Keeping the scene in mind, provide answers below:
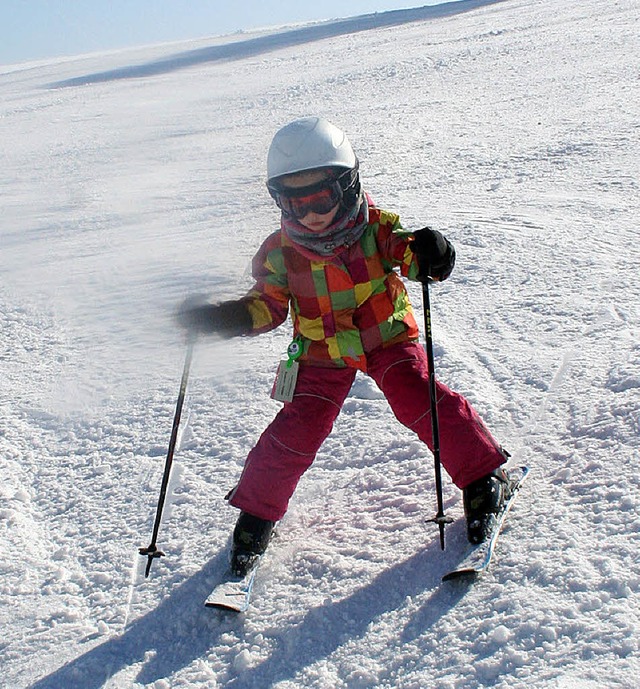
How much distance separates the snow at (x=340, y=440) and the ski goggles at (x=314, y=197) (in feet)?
2.12

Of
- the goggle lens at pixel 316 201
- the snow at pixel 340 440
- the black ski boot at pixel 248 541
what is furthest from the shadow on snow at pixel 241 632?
the goggle lens at pixel 316 201

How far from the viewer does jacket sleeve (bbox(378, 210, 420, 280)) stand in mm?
2271

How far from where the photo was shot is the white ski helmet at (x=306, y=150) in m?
2.21

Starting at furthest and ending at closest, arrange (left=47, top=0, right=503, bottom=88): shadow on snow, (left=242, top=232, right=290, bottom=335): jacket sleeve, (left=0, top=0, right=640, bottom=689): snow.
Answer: (left=47, top=0, right=503, bottom=88): shadow on snow < (left=242, top=232, right=290, bottom=335): jacket sleeve < (left=0, top=0, right=640, bottom=689): snow

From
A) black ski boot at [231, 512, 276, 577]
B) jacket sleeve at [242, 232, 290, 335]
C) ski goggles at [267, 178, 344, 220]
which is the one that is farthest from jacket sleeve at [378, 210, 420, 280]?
black ski boot at [231, 512, 276, 577]

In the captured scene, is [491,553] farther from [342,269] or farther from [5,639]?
[5,639]

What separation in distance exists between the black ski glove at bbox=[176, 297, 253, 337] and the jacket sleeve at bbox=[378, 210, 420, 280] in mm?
452

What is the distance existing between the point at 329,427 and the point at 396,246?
0.57 m

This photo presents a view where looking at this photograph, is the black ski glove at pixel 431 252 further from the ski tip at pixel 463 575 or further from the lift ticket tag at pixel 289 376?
the ski tip at pixel 463 575

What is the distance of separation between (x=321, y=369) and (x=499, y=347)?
3.74 feet

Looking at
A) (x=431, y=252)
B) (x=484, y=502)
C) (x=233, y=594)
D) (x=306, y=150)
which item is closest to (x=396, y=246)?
(x=431, y=252)

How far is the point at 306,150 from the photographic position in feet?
7.23

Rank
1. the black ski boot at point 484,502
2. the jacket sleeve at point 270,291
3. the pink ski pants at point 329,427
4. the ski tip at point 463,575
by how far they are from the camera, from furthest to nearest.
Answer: the jacket sleeve at point 270,291 < the pink ski pants at point 329,427 < the black ski boot at point 484,502 < the ski tip at point 463,575

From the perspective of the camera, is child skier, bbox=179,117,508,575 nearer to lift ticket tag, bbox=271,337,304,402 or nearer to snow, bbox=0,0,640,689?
lift ticket tag, bbox=271,337,304,402
